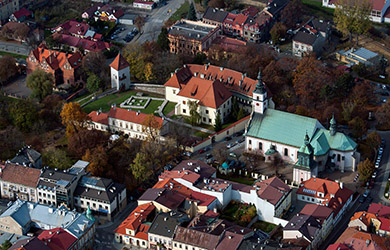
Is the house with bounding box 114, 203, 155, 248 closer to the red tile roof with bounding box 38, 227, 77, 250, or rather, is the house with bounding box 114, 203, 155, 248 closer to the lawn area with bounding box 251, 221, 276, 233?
the red tile roof with bounding box 38, 227, 77, 250

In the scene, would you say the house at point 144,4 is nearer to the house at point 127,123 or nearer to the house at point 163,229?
the house at point 127,123

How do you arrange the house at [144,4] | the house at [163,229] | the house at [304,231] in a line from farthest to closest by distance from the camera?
the house at [144,4] → the house at [163,229] → the house at [304,231]

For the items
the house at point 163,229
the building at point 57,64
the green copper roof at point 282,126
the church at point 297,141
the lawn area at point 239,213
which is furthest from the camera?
the building at point 57,64

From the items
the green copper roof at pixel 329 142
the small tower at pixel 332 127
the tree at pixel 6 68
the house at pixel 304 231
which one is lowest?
the tree at pixel 6 68

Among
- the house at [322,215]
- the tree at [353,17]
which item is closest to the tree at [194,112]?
the house at [322,215]

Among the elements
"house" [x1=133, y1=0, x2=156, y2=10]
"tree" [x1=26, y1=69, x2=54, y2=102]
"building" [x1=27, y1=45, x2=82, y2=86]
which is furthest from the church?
"house" [x1=133, y1=0, x2=156, y2=10]

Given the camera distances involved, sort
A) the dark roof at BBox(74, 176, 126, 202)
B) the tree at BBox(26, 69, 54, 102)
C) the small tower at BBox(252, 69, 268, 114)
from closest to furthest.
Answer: the dark roof at BBox(74, 176, 126, 202) → the small tower at BBox(252, 69, 268, 114) → the tree at BBox(26, 69, 54, 102)

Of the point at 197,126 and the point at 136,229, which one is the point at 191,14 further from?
the point at 136,229
